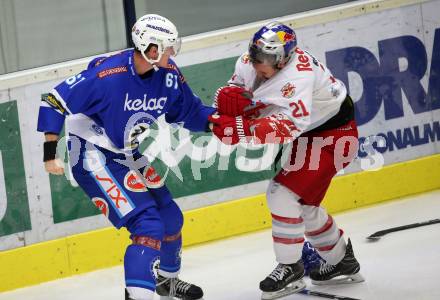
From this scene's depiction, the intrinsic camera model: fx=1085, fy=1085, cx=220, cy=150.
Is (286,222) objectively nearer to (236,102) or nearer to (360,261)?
(236,102)

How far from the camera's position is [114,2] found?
6.45m

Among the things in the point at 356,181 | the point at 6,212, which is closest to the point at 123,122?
the point at 6,212

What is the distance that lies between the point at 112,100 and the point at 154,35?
35 cm

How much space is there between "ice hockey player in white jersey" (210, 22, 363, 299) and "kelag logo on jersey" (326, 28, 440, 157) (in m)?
A: 1.71

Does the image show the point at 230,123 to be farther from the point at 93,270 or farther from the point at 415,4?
the point at 415,4

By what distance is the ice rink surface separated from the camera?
530cm

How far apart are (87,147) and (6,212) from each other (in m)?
1.29

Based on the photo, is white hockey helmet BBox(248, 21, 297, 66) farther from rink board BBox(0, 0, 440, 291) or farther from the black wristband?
rink board BBox(0, 0, 440, 291)

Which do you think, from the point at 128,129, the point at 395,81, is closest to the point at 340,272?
the point at 128,129

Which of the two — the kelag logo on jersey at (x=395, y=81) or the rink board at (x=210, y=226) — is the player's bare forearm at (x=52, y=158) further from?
the kelag logo on jersey at (x=395, y=81)

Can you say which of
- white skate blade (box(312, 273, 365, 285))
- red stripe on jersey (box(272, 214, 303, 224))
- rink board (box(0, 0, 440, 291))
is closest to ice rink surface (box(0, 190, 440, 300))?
white skate blade (box(312, 273, 365, 285))

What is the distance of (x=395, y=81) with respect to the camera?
23.3 feet

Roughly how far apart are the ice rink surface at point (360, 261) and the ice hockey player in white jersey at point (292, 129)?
0.26m

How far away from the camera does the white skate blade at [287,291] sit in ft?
17.0
